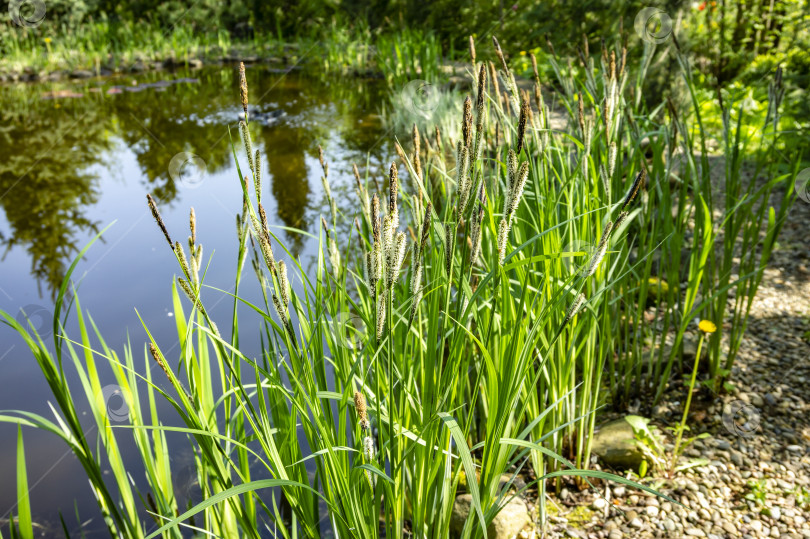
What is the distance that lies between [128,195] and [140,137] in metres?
1.75

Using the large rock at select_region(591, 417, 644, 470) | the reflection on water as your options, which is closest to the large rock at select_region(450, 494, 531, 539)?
the large rock at select_region(591, 417, 644, 470)

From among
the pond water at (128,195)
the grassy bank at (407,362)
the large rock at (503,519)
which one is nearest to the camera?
the grassy bank at (407,362)

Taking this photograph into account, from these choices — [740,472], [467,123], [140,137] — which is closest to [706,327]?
[740,472]

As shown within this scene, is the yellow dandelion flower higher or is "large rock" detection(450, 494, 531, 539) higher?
the yellow dandelion flower

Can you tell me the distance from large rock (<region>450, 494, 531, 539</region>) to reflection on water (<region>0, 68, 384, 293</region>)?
8.23ft

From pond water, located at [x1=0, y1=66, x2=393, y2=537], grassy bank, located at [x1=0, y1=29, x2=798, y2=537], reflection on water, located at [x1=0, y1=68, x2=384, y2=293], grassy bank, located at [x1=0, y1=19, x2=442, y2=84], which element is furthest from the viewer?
grassy bank, located at [x1=0, y1=19, x2=442, y2=84]

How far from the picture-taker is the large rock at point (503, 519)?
1591 millimetres

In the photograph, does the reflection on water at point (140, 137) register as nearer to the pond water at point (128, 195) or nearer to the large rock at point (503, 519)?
the pond water at point (128, 195)

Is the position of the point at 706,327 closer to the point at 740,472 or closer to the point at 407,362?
the point at 740,472

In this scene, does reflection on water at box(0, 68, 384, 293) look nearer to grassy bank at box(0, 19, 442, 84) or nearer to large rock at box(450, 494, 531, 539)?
grassy bank at box(0, 19, 442, 84)

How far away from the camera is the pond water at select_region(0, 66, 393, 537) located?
243cm

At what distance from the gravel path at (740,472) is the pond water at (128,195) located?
1.41 meters

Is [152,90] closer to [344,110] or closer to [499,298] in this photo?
[344,110]

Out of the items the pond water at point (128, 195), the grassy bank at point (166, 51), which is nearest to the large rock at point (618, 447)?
the pond water at point (128, 195)
